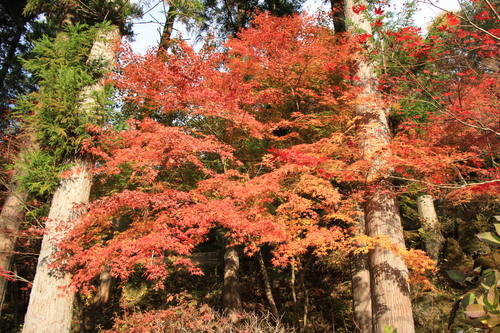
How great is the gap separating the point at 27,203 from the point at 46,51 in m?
3.85

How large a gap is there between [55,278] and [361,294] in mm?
6583

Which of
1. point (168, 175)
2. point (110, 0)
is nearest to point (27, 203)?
point (168, 175)

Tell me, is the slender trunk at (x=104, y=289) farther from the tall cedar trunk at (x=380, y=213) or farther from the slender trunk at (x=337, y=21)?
the slender trunk at (x=337, y=21)

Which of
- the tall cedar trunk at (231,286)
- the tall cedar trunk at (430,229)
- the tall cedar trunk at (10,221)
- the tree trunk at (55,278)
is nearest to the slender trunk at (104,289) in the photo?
the tall cedar trunk at (10,221)

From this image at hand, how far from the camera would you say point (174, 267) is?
12.2m

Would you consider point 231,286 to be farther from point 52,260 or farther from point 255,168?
point 52,260

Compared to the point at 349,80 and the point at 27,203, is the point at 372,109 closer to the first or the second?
the point at 349,80

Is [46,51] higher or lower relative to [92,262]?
higher

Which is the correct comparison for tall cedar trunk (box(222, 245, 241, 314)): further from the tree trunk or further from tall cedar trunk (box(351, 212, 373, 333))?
the tree trunk

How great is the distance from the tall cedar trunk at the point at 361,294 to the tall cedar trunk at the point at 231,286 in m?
3.17

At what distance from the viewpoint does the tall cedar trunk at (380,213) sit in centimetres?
495

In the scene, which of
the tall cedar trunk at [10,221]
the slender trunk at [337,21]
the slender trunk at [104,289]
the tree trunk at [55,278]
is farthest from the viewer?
the slender trunk at [104,289]

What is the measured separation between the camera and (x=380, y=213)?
5672mm

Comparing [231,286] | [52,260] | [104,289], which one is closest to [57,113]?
[52,260]
